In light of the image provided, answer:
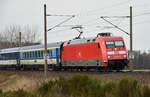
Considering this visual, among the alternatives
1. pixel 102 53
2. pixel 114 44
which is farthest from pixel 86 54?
pixel 114 44

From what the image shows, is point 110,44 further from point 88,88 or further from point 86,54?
point 88,88

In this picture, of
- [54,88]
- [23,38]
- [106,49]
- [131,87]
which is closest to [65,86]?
[54,88]

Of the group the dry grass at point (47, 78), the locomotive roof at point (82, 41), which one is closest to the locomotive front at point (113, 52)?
the locomotive roof at point (82, 41)

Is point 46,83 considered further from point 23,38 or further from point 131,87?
point 23,38

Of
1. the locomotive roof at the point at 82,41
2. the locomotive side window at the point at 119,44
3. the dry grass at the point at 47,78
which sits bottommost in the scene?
the dry grass at the point at 47,78

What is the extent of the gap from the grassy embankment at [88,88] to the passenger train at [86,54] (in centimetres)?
956

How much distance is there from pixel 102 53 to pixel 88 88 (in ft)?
39.0

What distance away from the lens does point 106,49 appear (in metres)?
28.0

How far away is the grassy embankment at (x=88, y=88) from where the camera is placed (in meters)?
13.2

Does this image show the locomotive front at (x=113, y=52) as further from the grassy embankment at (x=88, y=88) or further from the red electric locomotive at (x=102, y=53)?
the grassy embankment at (x=88, y=88)

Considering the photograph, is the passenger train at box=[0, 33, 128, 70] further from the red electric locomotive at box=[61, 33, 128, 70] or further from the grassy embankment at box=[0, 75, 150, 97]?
the grassy embankment at box=[0, 75, 150, 97]

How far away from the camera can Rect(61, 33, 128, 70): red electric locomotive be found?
27.9 m

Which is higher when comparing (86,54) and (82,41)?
(82,41)

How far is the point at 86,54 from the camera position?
30547 millimetres
